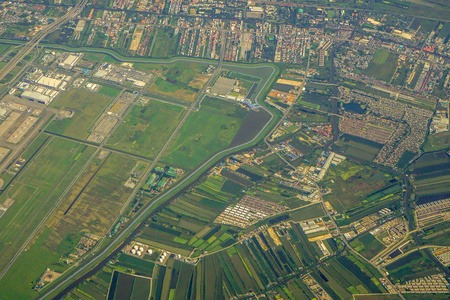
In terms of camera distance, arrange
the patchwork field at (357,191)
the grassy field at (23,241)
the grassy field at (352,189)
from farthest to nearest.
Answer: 1. the grassy field at (352,189)
2. the patchwork field at (357,191)
3. the grassy field at (23,241)

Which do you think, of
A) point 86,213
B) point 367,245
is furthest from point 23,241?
point 367,245

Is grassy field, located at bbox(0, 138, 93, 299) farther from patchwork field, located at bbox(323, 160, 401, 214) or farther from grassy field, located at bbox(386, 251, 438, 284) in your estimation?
grassy field, located at bbox(386, 251, 438, 284)

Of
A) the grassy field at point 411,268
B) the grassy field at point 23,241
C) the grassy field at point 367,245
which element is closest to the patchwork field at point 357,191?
the grassy field at point 367,245

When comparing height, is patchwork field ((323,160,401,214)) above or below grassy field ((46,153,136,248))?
above

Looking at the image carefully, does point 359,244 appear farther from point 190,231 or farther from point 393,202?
point 190,231

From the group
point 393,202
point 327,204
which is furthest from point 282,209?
point 393,202

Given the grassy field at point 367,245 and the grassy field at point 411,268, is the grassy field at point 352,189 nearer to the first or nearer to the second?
the grassy field at point 367,245

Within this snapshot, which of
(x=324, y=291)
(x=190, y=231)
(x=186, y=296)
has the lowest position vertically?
(x=186, y=296)

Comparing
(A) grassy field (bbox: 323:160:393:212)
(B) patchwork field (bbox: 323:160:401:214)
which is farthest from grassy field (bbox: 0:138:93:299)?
(B) patchwork field (bbox: 323:160:401:214)

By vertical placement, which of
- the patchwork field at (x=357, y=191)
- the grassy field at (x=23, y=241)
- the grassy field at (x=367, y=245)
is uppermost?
the patchwork field at (x=357, y=191)

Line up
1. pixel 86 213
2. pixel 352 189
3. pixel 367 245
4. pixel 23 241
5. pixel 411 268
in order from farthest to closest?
pixel 352 189, pixel 86 213, pixel 23 241, pixel 367 245, pixel 411 268

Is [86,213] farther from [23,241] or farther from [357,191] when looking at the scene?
[357,191]
